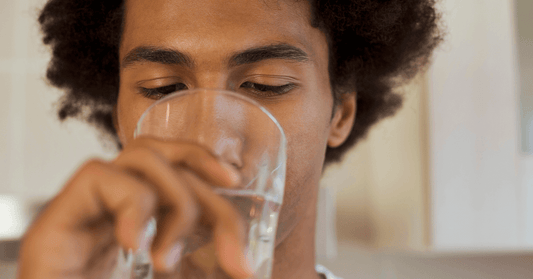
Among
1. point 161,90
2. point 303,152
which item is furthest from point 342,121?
point 161,90

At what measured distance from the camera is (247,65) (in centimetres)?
65

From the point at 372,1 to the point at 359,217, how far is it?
97 cm

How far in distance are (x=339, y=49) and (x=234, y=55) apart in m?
0.30

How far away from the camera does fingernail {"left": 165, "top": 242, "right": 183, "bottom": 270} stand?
336 mm

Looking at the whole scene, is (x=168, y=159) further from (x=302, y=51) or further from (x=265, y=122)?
(x=302, y=51)

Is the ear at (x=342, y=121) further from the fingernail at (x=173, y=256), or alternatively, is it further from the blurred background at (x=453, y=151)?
the fingernail at (x=173, y=256)

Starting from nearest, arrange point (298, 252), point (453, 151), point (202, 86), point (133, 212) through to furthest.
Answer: point (133, 212) < point (202, 86) < point (298, 252) < point (453, 151)

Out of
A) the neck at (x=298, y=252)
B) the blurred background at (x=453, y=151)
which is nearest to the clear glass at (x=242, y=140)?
the neck at (x=298, y=252)

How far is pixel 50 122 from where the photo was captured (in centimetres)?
159

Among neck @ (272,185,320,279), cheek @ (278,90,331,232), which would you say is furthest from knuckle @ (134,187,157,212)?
neck @ (272,185,320,279)

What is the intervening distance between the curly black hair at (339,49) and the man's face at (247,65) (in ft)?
0.29

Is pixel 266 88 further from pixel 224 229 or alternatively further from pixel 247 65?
pixel 224 229

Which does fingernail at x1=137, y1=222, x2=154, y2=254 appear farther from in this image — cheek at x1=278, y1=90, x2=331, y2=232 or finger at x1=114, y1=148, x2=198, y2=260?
cheek at x1=278, y1=90, x2=331, y2=232

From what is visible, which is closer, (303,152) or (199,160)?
(199,160)
